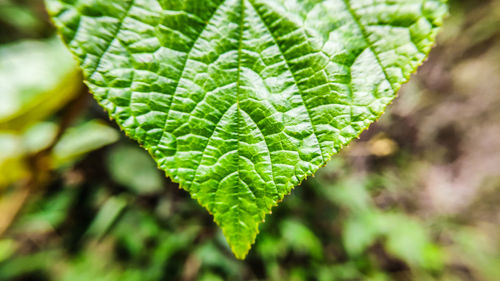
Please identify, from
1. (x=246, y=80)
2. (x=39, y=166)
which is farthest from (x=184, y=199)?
(x=246, y=80)

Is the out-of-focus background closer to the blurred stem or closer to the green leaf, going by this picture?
the blurred stem

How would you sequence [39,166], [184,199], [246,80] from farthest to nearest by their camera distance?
[184,199]
[39,166]
[246,80]

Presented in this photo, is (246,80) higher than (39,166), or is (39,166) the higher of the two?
(246,80)

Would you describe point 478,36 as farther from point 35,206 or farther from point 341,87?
point 35,206

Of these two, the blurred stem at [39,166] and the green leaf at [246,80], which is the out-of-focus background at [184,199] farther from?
the green leaf at [246,80]

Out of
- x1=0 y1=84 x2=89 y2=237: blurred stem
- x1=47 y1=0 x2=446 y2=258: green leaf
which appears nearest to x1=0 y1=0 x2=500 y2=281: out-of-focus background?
x1=0 y1=84 x2=89 y2=237: blurred stem

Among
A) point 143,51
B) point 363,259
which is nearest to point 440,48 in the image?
point 363,259

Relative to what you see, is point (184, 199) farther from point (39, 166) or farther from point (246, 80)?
point (246, 80)
